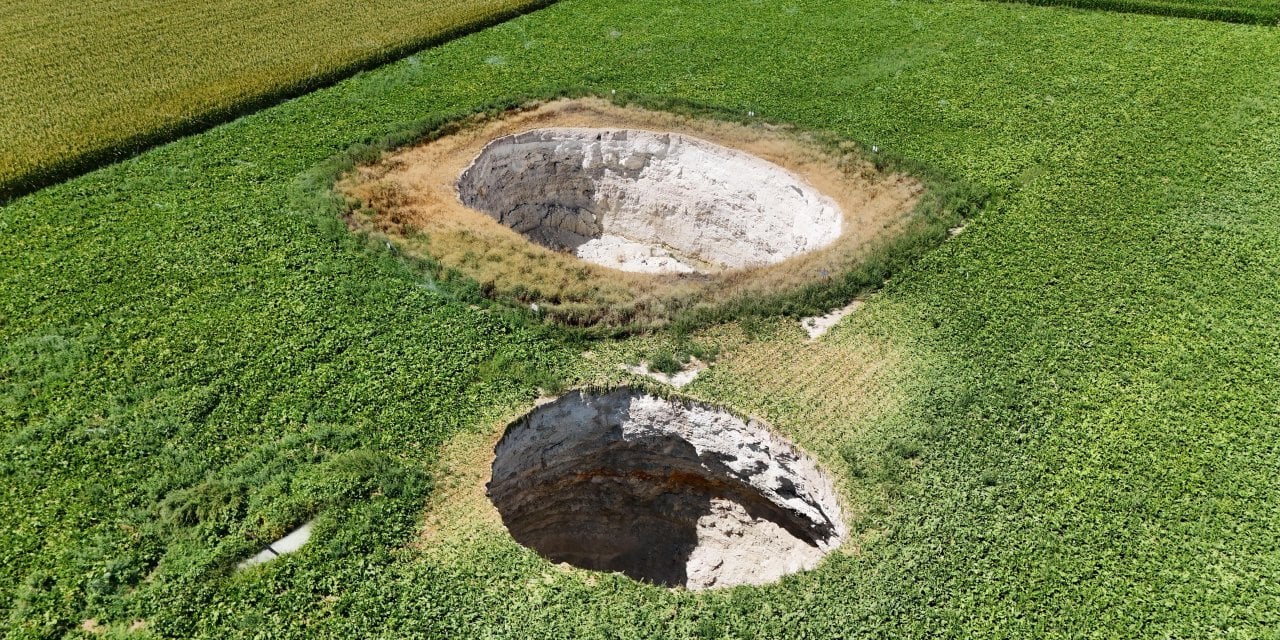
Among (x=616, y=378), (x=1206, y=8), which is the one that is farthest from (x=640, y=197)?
(x=1206, y=8)

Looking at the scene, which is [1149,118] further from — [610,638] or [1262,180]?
[610,638]

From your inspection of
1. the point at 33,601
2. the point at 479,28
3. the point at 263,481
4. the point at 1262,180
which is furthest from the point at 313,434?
the point at 1262,180

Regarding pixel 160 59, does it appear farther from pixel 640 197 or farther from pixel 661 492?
pixel 661 492

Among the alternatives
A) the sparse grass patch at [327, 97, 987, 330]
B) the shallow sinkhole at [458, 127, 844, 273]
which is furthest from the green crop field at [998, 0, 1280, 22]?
the shallow sinkhole at [458, 127, 844, 273]

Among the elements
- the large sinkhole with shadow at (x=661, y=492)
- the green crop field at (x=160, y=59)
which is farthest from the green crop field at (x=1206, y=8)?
the large sinkhole with shadow at (x=661, y=492)

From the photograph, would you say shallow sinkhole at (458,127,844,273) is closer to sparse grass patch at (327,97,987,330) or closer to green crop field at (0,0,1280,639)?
sparse grass patch at (327,97,987,330)

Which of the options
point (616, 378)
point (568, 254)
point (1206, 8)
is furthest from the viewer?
point (1206, 8)
